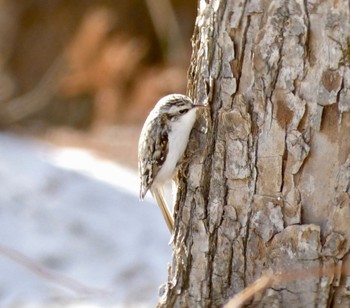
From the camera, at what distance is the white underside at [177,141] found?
2.82 meters

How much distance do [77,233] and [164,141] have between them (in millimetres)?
3126

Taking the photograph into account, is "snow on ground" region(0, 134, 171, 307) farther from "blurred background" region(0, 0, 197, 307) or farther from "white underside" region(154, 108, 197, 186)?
"white underside" region(154, 108, 197, 186)

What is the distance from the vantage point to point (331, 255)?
8.38 feet

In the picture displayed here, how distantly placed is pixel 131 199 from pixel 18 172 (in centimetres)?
87

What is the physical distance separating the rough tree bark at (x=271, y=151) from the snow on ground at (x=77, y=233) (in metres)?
2.44

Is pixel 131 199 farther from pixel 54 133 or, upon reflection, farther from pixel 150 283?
pixel 54 133

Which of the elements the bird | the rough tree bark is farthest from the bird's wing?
the rough tree bark

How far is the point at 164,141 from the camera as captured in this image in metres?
3.12

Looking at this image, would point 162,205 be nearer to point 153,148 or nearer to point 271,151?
point 153,148

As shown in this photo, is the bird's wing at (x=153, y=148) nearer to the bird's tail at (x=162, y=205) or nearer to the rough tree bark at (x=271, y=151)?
the bird's tail at (x=162, y=205)

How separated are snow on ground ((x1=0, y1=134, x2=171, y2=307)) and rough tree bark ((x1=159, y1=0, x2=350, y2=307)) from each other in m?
2.44

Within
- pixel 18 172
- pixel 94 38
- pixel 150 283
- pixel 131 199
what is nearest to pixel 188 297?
pixel 150 283

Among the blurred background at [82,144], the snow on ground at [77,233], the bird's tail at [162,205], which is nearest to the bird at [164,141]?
the bird's tail at [162,205]

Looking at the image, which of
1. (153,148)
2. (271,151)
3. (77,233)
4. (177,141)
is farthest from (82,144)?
(271,151)
